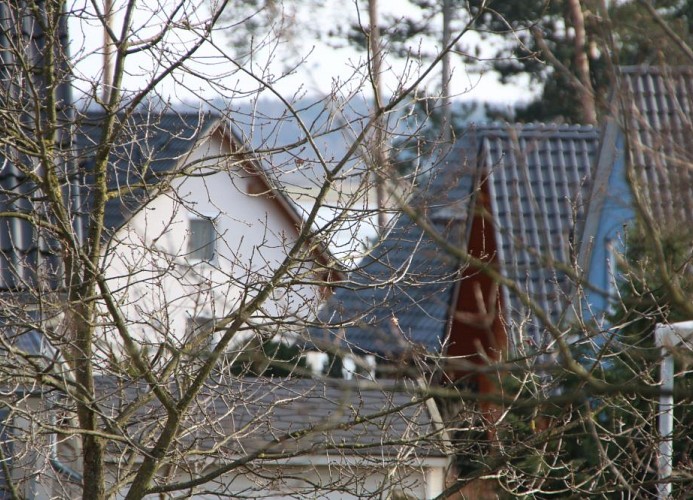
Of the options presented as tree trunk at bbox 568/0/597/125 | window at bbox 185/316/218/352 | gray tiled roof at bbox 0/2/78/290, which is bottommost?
window at bbox 185/316/218/352

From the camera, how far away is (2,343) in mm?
4277

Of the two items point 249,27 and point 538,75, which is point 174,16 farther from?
point 538,75

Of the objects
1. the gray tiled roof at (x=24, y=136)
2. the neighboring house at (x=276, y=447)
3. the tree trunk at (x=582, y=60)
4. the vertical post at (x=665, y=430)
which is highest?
the tree trunk at (x=582, y=60)

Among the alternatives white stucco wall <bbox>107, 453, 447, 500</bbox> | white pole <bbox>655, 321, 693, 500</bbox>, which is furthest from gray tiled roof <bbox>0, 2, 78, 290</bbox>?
white pole <bbox>655, 321, 693, 500</bbox>

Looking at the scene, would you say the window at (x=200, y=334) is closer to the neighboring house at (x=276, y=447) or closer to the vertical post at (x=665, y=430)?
the neighboring house at (x=276, y=447)

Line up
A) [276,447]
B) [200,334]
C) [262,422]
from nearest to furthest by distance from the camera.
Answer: [276,447], [200,334], [262,422]

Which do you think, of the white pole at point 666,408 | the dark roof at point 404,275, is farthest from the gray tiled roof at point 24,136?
the white pole at point 666,408

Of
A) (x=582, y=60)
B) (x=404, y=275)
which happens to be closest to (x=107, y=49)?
(x=404, y=275)

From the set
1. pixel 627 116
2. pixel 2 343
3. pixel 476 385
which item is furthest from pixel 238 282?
pixel 476 385

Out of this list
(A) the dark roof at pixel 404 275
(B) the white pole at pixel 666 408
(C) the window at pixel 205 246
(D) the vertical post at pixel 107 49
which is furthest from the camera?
(C) the window at pixel 205 246

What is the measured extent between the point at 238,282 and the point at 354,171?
2.44ft

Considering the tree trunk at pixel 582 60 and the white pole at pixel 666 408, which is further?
the white pole at pixel 666 408

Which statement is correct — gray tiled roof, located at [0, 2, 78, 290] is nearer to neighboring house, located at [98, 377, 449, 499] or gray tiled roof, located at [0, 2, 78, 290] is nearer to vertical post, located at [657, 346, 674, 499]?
neighboring house, located at [98, 377, 449, 499]

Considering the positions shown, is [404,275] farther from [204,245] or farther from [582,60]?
[582,60]
